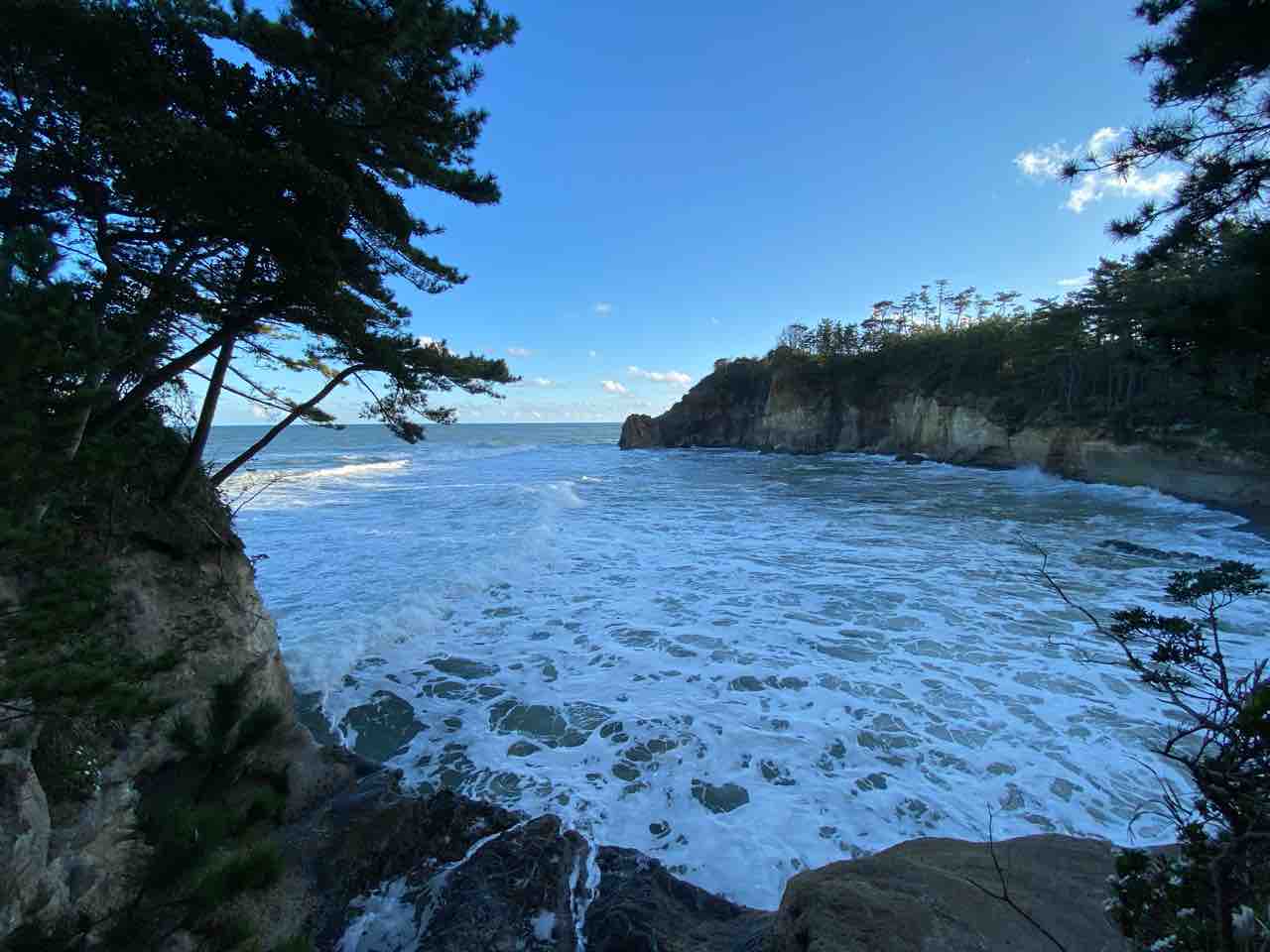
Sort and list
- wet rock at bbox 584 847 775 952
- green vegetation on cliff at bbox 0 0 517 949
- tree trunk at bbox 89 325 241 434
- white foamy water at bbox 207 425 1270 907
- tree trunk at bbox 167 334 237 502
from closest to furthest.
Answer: green vegetation on cliff at bbox 0 0 517 949
wet rock at bbox 584 847 775 952
tree trunk at bbox 89 325 241 434
white foamy water at bbox 207 425 1270 907
tree trunk at bbox 167 334 237 502

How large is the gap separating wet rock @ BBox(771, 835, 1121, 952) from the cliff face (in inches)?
893

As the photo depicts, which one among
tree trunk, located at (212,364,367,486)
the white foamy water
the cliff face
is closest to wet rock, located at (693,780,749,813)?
the white foamy water

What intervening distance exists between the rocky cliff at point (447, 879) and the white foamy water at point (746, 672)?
2.11 feet

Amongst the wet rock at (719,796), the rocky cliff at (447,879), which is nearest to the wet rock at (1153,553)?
the rocky cliff at (447,879)

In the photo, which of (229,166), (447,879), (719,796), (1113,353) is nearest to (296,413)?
(229,166)

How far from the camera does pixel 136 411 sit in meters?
4.73

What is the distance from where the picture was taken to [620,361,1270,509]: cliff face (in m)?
18.1

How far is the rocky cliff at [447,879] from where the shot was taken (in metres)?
2.06

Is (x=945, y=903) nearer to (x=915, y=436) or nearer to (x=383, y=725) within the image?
(x=383, y=725)

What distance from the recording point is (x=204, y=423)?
4.72 meters

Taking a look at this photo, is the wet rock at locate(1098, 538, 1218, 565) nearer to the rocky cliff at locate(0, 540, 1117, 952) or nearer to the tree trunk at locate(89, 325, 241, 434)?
the rocky cliff at locate(0, 540, 1117, 952)

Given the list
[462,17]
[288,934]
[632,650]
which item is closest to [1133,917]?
[288,934]

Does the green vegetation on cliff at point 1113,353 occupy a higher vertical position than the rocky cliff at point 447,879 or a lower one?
higher

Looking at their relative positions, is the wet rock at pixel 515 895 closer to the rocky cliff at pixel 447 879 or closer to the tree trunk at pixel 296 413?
the rocky cliff at pixel 447 879
